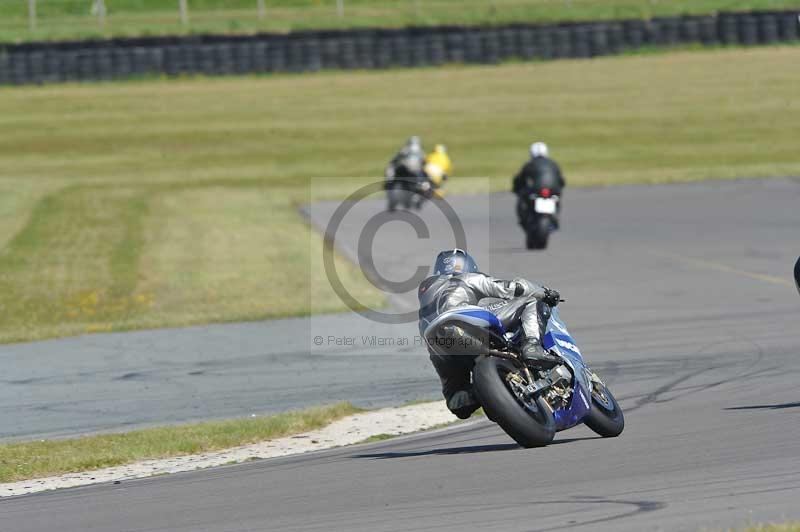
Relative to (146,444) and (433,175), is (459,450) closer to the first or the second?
(146,444)

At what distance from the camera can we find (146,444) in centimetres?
1034

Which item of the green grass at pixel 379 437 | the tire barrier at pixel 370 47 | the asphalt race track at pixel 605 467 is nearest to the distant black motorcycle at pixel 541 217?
the asphalt race track at pixel 605 467

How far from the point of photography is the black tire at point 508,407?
8227mm

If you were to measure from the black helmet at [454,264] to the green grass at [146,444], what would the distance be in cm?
234

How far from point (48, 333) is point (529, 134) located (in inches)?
1188

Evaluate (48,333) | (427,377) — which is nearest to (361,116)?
(48,333)

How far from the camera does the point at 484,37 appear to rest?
157ft

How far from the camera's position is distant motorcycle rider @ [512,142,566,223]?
2256 centimetres

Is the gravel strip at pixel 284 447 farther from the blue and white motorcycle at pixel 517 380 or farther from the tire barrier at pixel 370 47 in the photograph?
the tire barrier at pixel 370 47

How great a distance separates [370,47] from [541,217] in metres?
25.4

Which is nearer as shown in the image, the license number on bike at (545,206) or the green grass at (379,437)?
the green grass at (379,437)

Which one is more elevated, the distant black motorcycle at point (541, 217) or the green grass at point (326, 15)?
the green grass at point (326, 15)

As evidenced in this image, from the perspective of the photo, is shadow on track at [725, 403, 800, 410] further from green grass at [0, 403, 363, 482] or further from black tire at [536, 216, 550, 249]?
black tire at [536, 216, 550, 249]

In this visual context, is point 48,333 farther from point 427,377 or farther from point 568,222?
point 568,222
